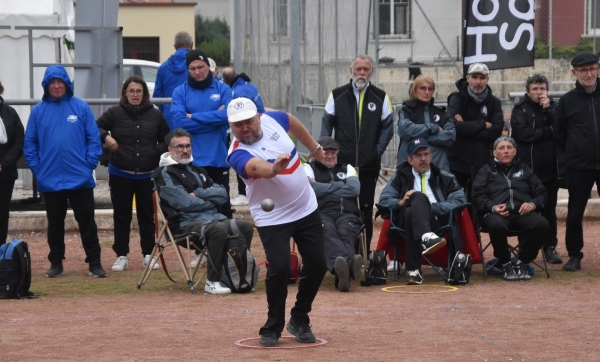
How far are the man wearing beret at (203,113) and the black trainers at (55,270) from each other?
5.28 feet

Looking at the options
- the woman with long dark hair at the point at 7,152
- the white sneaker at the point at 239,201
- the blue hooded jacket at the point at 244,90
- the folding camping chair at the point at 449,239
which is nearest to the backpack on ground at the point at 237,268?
the folding camping chair at the point at 449,239

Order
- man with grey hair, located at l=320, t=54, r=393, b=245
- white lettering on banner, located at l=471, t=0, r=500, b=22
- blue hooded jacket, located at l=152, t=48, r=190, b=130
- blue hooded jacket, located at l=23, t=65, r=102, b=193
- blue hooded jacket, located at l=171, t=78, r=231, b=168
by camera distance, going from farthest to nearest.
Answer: white lettering on banner, located at l=471, t=0, r=500, b=22, blue hooded jacket, located at l=152, t=48, r=190, b=130, blue hooded jacket, located at l=171, t=78, r=231, b=168, man with grey hair, located at l=320, t=54, r=393, b=245, blue hooded jacket, located at l=23, t=65, r=102, b=193

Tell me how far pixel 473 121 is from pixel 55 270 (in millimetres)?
4214

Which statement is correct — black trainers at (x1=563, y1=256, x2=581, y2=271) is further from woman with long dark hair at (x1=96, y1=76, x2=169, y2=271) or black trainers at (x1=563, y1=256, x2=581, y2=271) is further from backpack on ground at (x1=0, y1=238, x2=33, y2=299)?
backpack on ground at (x1=0, y1=238, x2=33, y2=299)

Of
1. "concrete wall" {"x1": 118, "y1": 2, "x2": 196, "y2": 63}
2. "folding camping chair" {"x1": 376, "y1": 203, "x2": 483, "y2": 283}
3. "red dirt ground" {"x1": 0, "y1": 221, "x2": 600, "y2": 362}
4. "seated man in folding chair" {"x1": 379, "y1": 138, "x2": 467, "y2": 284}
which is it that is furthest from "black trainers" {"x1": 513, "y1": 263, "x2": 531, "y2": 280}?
"concrete wall" {"x1": 118, "y1": 2, "x2": 196, "y2": 63}

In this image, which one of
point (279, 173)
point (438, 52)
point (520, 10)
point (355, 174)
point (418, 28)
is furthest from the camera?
point (438, 52)

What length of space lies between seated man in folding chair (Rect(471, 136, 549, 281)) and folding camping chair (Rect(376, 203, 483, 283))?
0.18m

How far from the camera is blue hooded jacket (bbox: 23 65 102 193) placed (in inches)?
396

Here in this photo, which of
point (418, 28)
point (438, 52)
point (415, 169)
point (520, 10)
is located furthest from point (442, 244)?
point (438, 52)

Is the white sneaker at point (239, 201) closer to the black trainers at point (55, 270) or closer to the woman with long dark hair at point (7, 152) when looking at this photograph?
the black trainers at point (55, 270)

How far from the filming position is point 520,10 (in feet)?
41.0

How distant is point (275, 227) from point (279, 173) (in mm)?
460

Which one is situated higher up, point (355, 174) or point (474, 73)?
point (474, 73)

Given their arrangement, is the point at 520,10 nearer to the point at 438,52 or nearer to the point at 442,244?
the point at 442,244
